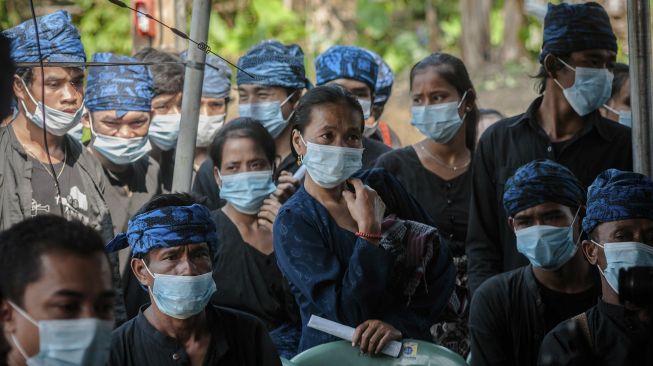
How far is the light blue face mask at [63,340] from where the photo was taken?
3.30 metres

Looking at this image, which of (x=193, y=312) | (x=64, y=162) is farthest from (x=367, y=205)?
(x=64, y=162)

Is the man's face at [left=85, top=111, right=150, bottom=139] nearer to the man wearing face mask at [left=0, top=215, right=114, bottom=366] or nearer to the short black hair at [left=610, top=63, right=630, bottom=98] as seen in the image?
the short black hair at [left=610, top=63, right=630, bottom=98]

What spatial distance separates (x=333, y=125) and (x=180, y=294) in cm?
109

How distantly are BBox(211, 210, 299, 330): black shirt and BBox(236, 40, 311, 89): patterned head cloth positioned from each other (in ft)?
4.45

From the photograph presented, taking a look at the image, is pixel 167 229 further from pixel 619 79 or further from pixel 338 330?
pixel 619 79

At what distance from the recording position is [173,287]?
4.66 meters

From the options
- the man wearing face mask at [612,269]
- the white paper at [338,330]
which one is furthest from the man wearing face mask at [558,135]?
the white paper at [338,330]

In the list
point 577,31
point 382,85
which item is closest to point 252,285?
point 577,31

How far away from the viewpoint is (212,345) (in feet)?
15.3

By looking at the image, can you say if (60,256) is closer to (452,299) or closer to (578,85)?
(452,299)

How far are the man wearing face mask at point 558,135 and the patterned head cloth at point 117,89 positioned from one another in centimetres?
193

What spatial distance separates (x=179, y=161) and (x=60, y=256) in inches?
73.5

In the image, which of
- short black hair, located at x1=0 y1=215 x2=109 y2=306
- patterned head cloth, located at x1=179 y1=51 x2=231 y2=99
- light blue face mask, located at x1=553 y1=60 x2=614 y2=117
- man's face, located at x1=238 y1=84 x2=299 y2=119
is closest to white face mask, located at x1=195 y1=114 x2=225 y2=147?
patterned head cloth, located at x1=179 y1=51 x2=231 y2=99

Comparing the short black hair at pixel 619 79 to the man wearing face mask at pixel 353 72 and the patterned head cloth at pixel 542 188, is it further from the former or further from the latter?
the patterned head cloth at pixel 542 188
